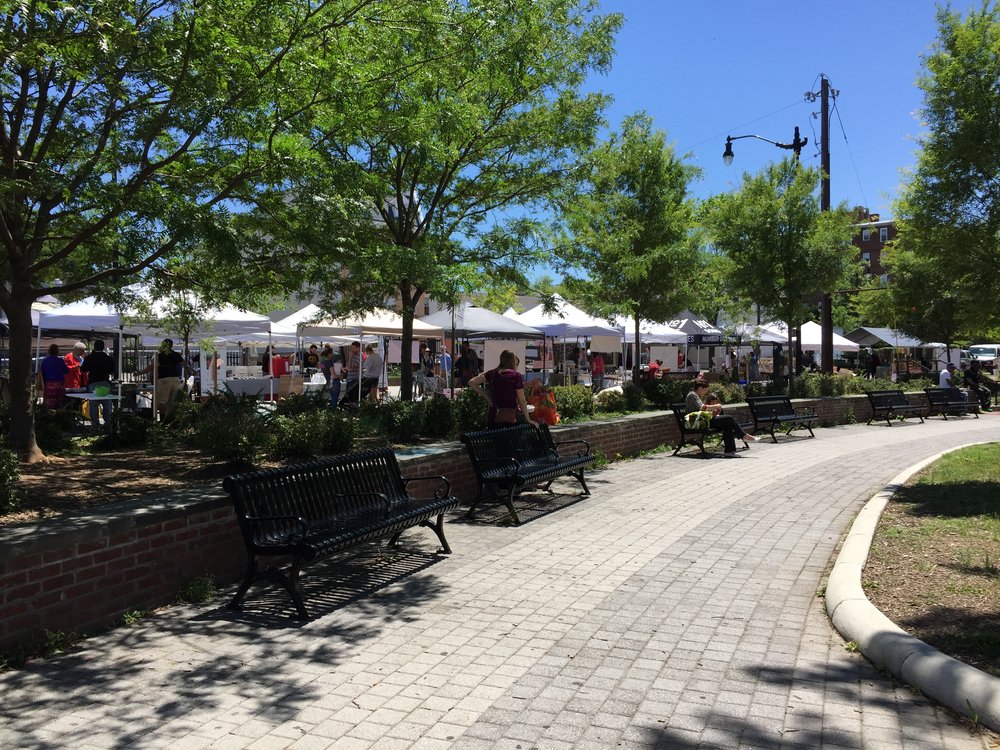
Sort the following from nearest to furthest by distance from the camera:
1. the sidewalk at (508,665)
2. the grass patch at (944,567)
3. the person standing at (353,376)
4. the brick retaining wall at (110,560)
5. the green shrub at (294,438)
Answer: the sidewalk at (508,665) → the brick retaining wall at (110,560) → the grass patch at (944,567) → the green shrub at (294,438) → the person standing at (353,376)

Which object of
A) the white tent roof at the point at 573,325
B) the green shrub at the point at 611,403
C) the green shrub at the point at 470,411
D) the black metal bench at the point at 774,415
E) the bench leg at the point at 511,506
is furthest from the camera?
the white tent roof at the point at 573,325

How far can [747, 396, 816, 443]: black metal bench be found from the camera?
16.3m

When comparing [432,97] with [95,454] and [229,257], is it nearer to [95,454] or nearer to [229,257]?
[229,257]

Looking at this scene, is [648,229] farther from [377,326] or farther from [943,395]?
[943,395]

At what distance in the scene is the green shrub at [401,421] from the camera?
33.9ft

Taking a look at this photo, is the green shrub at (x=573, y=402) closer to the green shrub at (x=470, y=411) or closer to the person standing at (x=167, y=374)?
the green shrub at (x=470, y=411)

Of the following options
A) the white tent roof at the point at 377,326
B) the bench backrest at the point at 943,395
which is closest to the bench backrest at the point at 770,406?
the white tent roof at the point at 377,326

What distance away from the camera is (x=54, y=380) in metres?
13.5

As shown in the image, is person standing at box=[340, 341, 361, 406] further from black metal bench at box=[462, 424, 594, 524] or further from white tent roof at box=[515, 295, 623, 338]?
black metal bench at box=[462, 424, 594, 524]

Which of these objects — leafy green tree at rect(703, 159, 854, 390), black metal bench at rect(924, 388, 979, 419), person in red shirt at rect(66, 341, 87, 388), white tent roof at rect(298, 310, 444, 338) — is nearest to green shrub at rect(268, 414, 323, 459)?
white tent roof at rect(298, 310, 444, 338)

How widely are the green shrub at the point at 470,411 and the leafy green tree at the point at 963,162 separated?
6.09 metres

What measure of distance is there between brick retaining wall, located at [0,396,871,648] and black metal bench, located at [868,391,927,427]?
19374 millimetres

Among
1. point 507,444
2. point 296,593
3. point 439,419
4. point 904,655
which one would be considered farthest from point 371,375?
point 904,655

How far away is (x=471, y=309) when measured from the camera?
1691cm
